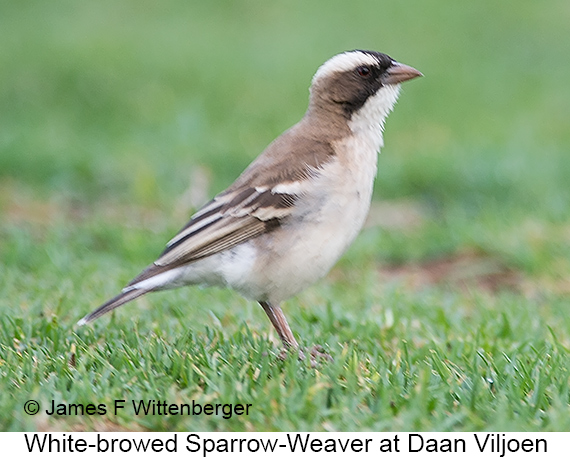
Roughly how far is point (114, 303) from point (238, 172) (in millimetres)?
6227

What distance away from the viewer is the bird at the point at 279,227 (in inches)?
203

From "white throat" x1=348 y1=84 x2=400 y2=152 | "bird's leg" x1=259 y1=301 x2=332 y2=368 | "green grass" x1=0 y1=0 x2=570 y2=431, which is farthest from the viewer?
"white throat" x1=348 y1=84 x2=400 y2=152

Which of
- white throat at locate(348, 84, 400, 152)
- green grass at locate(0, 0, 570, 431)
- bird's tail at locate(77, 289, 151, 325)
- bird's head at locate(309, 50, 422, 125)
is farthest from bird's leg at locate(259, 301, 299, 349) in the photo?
bird's head at locate(309, 50, 422, 125)

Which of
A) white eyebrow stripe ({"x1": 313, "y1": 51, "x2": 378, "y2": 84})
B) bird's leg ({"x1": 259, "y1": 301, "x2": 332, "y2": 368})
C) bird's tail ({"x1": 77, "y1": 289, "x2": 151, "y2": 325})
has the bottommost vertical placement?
bird's leg ({"x1": 259, "y1": 301, "x2": 332, "y2": 368})

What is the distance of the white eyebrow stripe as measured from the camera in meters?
5.64

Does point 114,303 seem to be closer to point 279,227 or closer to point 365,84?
point 279,227

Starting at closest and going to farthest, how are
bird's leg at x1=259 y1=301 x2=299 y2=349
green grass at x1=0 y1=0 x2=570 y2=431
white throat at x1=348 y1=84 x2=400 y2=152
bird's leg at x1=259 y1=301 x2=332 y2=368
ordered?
1. green grass at x1=0 y1=0 x2=570 y2=431
2. bird's leg at x1=259 y1=301 x2=332 y2=368
3. bird's leg at x1=259 y1=301 x2=299 y2=349
4. white throat at x1=348 y1=84 x2=400 y2=152

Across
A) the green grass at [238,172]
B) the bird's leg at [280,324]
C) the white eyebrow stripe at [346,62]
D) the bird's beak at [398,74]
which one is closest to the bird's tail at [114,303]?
the green grass at [238,172]

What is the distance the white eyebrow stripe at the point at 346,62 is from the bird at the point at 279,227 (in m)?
0.40

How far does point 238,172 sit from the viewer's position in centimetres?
1114

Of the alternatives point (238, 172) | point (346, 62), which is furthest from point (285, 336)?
point (238, 172)

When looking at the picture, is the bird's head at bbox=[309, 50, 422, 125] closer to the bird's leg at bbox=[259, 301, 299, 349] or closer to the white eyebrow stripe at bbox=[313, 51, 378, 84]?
the white eyebrow stripe at bbox=[313, 51, 378, 84]

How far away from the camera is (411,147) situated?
12203mm

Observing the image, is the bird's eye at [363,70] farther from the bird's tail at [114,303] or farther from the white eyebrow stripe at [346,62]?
the bird's tail at [114,303]
